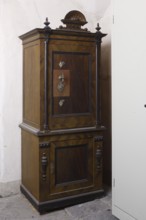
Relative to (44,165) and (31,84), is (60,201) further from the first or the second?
(31,84)

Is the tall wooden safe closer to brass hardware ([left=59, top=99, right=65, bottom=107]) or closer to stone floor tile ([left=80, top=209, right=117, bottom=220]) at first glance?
brass hardware ([left=59, top=99, right=65, bottom=107])

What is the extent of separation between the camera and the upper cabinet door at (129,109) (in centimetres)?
233

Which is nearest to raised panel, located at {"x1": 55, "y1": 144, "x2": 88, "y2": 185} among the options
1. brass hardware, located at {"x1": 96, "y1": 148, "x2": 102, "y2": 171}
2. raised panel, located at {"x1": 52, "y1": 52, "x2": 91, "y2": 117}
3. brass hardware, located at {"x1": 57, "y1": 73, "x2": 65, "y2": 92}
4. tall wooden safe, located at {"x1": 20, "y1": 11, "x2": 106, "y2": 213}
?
tall wooden safe, located at {"x1": 20, "y1": 11, "x2": 106, "y2": 213}

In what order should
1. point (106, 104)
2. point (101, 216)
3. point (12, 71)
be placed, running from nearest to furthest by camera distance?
point (101, 216), point (12, 71), point (106, 104)

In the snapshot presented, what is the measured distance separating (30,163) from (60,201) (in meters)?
0.47

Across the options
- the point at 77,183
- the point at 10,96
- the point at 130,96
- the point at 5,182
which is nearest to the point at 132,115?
the point at 130,96

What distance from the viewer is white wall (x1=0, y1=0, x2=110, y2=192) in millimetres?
3242

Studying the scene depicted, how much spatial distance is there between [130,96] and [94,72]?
2.25 ft

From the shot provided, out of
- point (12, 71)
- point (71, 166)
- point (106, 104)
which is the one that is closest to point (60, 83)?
point (12, 71)

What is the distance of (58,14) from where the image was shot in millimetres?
3496

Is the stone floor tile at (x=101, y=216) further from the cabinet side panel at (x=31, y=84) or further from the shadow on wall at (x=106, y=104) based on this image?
the cabinet side panel at (x=31, y=84)

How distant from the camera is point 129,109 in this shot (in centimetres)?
247

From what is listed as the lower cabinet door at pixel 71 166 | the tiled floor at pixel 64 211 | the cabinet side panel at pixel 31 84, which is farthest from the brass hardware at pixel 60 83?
A: the tiled floor at pixel 64 211

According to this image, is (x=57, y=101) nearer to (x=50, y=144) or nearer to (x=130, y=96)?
(x=50, y=144)
